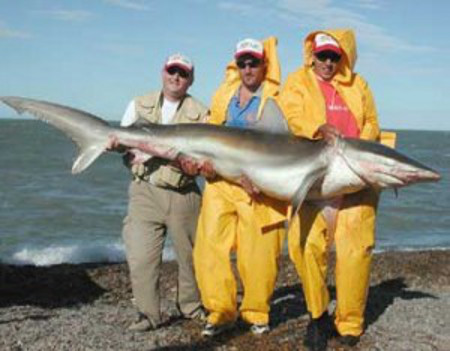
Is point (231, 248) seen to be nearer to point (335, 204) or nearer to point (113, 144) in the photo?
point (335, 204)

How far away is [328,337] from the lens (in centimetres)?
664

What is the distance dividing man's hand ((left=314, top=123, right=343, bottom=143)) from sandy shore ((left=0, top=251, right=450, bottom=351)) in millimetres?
1907

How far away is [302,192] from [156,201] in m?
1.74

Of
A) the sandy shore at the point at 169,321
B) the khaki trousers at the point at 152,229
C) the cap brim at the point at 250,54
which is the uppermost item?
the cap brim at the point at 250,54

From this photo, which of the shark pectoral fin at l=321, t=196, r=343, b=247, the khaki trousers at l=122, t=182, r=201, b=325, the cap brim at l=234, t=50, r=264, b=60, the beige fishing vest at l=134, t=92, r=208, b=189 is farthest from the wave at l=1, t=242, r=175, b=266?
the cap brim at l=234, t=50, r=264, b=60

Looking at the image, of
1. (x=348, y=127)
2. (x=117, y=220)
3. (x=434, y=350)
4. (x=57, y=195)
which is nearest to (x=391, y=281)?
(x=434, y=350)

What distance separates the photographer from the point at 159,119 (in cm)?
707

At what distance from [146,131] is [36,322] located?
2551 mm

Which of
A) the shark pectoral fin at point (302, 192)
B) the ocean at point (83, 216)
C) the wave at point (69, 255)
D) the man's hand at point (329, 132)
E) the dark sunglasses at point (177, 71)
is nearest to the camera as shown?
the shark pectoral fin at point (302, 192)

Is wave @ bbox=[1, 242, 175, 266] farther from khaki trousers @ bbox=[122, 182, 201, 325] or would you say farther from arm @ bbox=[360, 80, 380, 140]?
arm @ bbox=[360, 80, 380, 140]

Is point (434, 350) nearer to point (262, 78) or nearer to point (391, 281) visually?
point (262, 78)

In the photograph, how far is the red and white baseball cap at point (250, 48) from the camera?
6.43 m

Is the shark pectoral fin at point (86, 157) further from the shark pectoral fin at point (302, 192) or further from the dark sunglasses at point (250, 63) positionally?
the shark pectoral fin at point (302, 192)

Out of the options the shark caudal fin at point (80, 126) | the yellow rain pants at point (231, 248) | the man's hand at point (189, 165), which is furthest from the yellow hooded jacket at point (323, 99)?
the shark caudal fin at point (80, 126)
